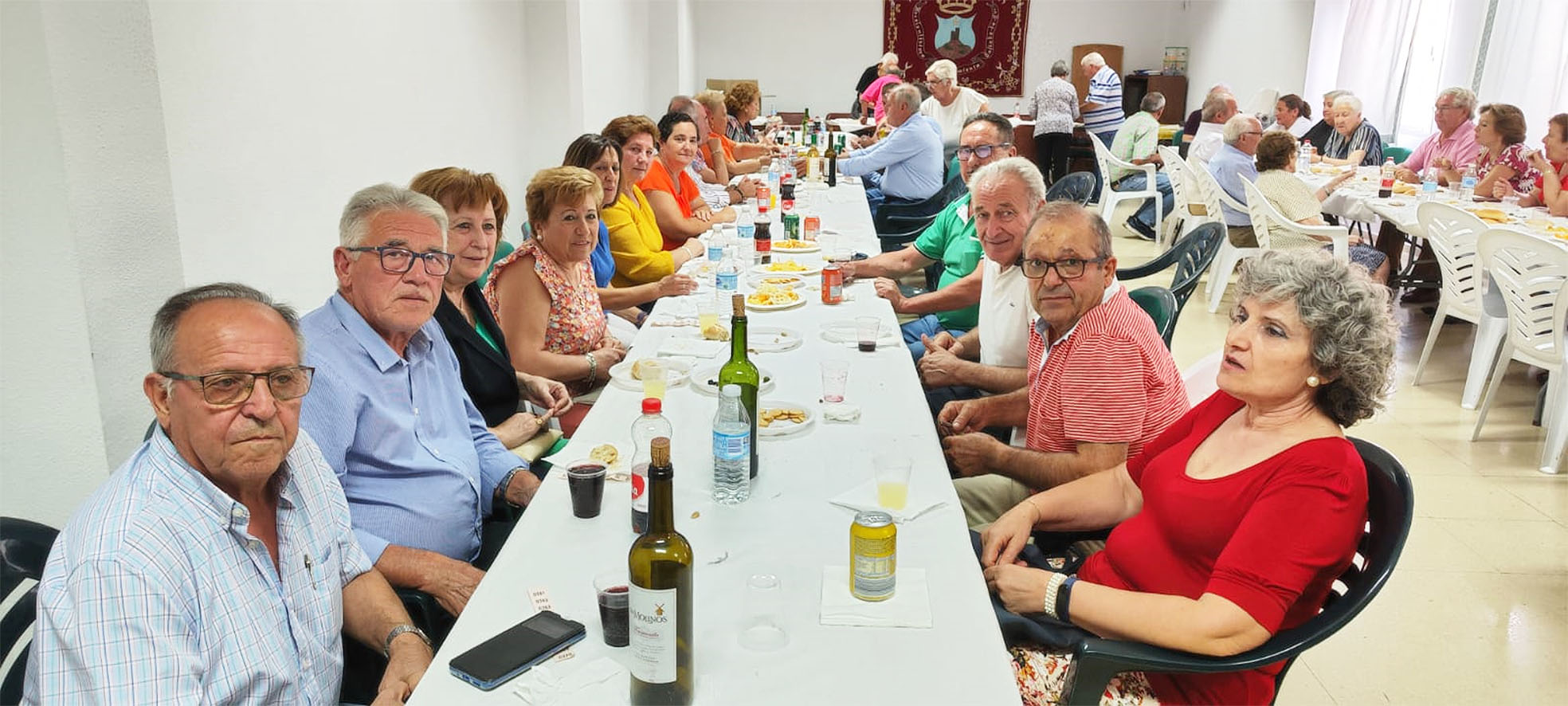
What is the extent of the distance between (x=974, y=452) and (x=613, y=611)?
1230 mm

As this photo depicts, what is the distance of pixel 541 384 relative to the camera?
113 inches

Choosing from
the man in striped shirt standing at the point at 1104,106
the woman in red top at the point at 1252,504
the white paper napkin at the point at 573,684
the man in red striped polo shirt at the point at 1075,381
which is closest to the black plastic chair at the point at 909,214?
the man in red striped polo shirt at the point at 1075,381

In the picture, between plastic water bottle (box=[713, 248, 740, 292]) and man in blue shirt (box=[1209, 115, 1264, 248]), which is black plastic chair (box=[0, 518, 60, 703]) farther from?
man in blue shirt (box=[1209, 115, 1264, 248])

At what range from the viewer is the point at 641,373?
8.11ft

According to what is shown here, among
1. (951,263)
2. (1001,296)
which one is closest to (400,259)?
(1001,296)

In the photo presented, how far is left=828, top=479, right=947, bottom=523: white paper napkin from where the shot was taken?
70.5 inches

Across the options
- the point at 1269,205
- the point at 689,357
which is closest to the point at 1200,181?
the point at 1269,205

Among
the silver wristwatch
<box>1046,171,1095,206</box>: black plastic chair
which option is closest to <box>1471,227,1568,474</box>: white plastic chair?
<box>1046,171,1095,206</box>: black plastic chair

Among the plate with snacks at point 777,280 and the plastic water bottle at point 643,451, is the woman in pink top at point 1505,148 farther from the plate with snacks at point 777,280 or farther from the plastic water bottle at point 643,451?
the plastic water bottle at point 643,451

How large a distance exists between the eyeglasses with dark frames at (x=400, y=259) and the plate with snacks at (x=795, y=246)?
243cm

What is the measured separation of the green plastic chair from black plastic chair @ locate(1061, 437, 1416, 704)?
1.26m

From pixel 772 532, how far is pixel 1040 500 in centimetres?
65

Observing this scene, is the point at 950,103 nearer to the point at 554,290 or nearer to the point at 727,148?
the point at 727,148

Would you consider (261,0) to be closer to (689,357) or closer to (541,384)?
(541,384)
